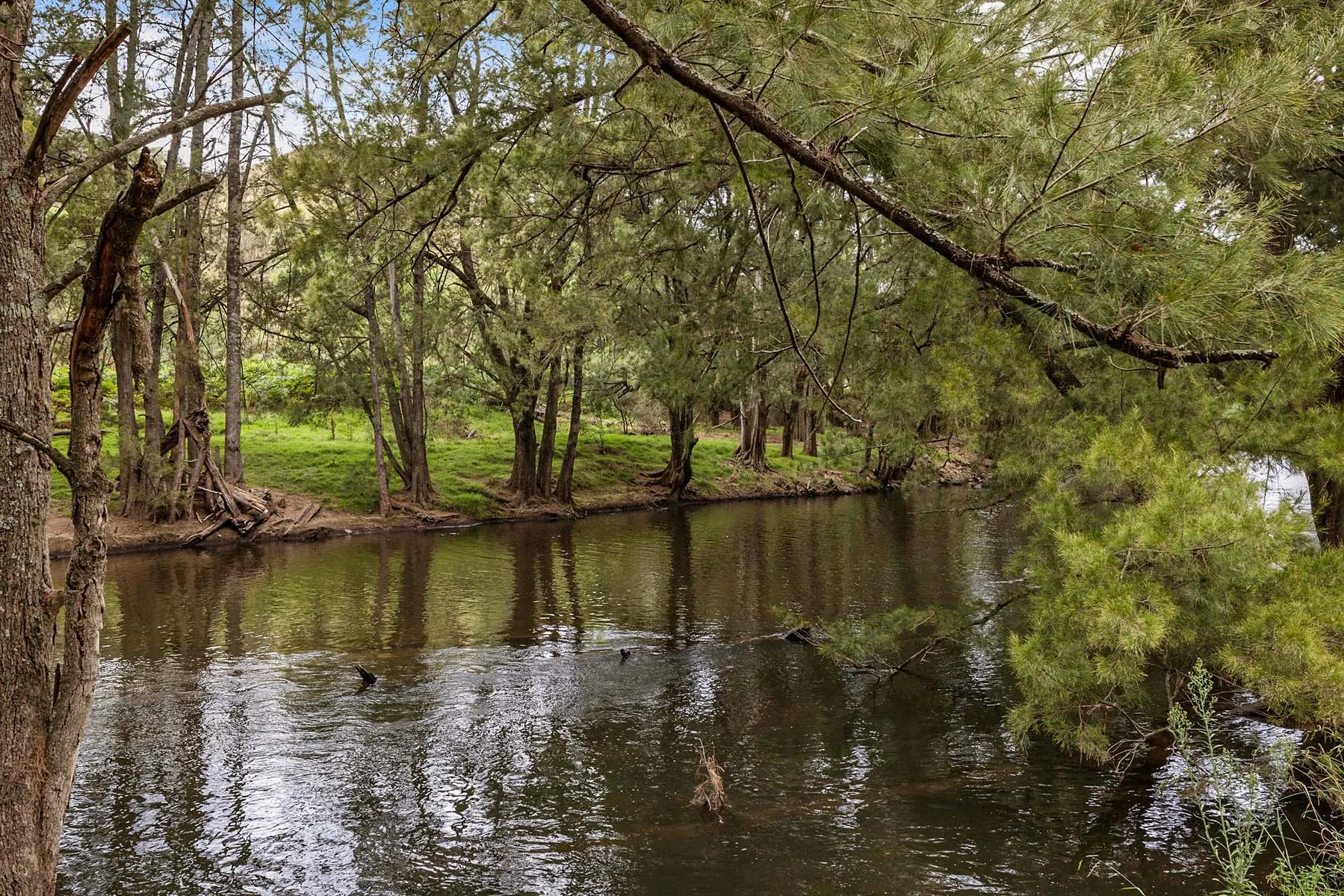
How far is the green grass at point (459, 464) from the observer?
71.7ft

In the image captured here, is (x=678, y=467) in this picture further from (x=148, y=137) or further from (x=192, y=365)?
(x=148, y=137)

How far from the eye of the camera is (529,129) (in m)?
6.90

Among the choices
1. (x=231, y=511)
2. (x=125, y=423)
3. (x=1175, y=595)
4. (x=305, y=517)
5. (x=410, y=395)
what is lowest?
(x=305, y=517)

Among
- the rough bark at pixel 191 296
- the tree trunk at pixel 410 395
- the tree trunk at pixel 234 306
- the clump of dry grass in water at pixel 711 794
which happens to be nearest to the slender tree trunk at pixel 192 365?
the rough bark at pixel 191 296

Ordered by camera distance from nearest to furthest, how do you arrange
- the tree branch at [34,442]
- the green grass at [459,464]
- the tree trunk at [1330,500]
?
1. the tree branch at [34,442]
2. the tree trunk at [1330,500]
3. the green grass at [459,464]

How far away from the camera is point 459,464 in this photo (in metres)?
25.9

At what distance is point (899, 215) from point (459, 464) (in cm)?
2340

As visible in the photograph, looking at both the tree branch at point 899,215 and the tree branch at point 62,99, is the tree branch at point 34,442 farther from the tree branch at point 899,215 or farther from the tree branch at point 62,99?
the tree branch at point 899,215

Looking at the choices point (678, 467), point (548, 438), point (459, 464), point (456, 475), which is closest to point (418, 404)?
point (548, 438)

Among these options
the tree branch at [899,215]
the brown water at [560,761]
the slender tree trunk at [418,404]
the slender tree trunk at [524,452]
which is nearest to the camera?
the tree branch at [899,215]

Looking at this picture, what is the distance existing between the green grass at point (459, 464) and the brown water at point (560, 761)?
7.87m

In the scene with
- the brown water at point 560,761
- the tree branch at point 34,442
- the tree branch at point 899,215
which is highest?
the tree branch at point 899,215

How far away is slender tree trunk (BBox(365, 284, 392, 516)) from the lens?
20078mm

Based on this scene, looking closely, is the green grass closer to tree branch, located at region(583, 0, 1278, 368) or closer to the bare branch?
tree branch, located at region(583, 0, 1278, 368)
